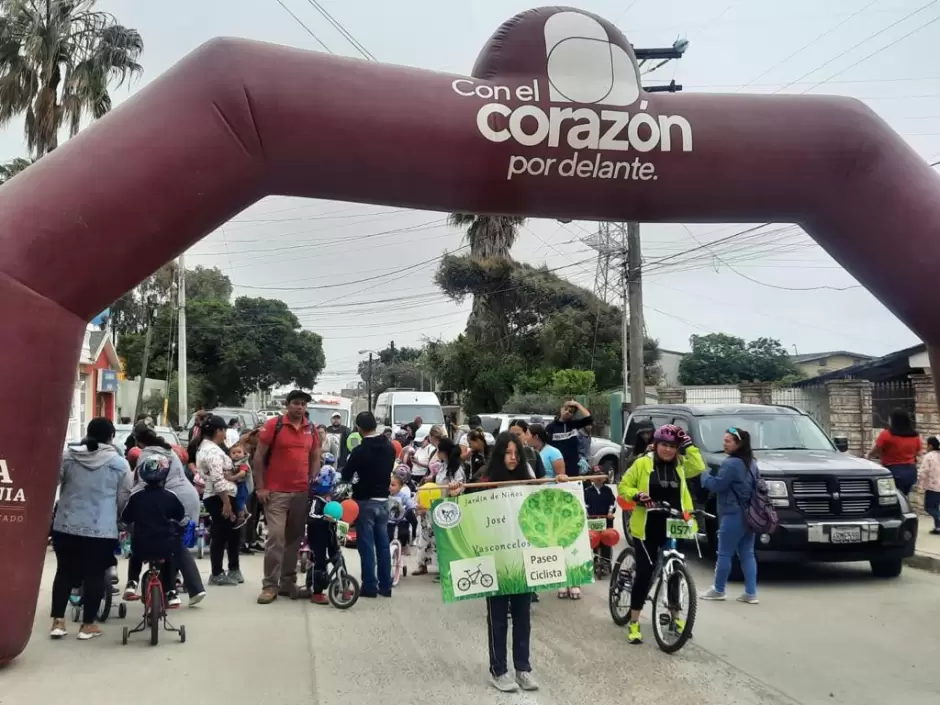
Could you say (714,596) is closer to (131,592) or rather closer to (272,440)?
(272,440)

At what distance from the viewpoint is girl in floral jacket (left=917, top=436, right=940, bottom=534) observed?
12.5 m

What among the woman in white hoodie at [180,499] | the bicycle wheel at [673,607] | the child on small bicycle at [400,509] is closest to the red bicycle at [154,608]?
the woman in white hoodie at [180,499]

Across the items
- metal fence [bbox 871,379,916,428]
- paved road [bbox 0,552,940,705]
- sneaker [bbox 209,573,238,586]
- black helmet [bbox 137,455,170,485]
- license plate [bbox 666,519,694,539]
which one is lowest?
paved road [bbox 0,552,940,705]

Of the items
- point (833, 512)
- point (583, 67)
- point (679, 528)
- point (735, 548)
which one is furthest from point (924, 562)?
point (583, 67)

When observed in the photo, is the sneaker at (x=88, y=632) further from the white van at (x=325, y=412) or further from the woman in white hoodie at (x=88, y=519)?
the white van at (x=325, y=412)

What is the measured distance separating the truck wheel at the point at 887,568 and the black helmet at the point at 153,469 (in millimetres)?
7709

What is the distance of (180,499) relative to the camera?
25.1ft

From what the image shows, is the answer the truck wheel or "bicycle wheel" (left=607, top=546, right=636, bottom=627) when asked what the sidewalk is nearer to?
the truck wheel

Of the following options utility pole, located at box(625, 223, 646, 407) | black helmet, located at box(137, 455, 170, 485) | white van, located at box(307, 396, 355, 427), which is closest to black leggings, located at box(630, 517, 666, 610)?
black helmet, located at box(137, 455, 170, 485)

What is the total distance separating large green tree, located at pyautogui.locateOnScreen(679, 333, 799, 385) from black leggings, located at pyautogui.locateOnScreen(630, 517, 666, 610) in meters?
51.8

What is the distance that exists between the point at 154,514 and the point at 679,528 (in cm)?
422

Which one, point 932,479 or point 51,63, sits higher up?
point 51,63

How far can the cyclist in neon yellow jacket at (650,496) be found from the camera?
7.34 metres

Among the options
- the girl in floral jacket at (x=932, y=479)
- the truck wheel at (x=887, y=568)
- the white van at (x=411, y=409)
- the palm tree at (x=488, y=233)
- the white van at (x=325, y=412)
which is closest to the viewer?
the truck wheel at (x=887, y=568)
